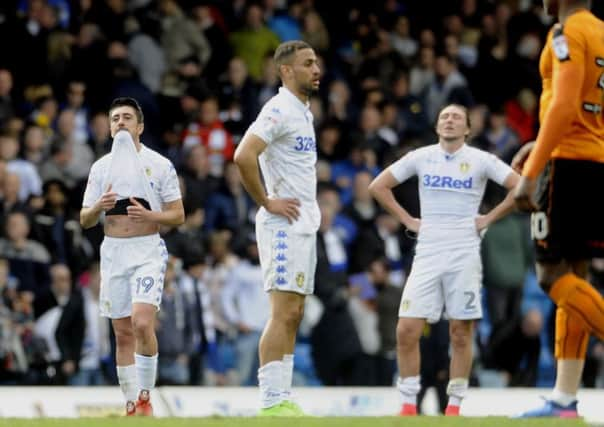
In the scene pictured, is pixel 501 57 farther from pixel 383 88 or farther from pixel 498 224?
pixel 498 224

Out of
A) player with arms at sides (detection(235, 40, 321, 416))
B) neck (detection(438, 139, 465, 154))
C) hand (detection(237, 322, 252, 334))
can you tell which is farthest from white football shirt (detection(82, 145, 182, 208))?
hand (detection(237, 322, 252, 334))

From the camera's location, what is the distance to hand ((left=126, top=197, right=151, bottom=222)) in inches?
477

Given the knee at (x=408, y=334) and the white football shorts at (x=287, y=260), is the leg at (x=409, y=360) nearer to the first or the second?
the knee at (x=408, y=334)

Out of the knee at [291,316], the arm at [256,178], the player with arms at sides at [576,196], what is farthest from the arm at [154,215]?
the player with arms at sides at [576,196]

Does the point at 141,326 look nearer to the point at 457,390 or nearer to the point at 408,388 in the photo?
the point at 408,388

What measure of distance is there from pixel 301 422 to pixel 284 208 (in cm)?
223

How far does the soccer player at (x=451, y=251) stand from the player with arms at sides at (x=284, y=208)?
5.22 feet

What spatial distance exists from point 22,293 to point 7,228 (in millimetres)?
769

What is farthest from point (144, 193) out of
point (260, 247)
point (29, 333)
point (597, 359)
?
point (597, 359)

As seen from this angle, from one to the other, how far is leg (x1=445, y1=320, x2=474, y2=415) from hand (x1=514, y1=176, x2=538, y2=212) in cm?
370

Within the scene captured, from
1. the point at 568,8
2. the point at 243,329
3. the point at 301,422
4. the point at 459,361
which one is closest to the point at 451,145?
the point at 459,361

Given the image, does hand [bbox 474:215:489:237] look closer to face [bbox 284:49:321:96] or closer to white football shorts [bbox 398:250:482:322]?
white football shorts [bbox 398:250:482:322]

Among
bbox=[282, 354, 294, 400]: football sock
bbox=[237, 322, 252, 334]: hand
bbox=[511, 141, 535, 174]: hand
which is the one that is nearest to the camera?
bbox=[511, 141, 535, 174]: hand

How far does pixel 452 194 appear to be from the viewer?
13414mm
